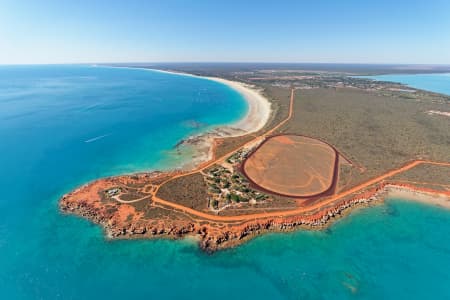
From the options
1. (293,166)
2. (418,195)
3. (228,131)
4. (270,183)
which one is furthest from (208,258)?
(228,131)

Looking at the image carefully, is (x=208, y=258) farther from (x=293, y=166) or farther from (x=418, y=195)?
(x=418, y=195)

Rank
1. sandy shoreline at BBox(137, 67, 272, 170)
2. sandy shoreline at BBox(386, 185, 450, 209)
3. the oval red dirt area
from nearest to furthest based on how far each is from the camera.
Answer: sandy shoreline at BBox(386, 185, 450, 209) < the oval red dirt area < sandy shoreline at BBox(137, 67, 272, 170)

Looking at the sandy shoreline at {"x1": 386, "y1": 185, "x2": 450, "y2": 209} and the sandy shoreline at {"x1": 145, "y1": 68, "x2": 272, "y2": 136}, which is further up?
the sandy shoreline at {"x1": 145, "y1": 68, "x2": 272, "y2": 136}

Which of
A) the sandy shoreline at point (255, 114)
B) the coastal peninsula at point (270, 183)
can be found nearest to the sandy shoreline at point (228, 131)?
the sandy shoreline at point (255, 114)

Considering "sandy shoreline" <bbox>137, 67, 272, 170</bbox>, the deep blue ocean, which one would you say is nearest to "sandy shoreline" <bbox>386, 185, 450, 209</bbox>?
the deep blue ocean

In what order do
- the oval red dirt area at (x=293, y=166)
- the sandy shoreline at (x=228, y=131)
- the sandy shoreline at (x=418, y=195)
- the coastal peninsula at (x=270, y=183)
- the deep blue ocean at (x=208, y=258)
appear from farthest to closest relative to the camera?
the sandy shoreline at (x=228, y=131)
the oval red dirt area at (x=293, y=166)
the sandy shoreline at (x=418, y=195)
the coastal peninsula at (x=270, y=183)
the deep blue ocean at (x=208, y=258)

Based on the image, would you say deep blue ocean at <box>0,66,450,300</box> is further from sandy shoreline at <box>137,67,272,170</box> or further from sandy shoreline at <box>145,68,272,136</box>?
sandy shoreline at <box>145,68,272,136</box>

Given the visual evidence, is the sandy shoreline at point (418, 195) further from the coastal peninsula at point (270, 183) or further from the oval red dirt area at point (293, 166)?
the oval red dirt area at point (293, 166)
